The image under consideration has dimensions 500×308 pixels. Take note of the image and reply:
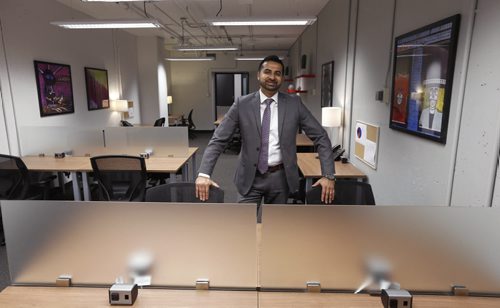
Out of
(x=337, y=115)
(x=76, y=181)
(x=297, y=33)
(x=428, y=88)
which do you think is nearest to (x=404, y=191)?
(x=428, y=88)

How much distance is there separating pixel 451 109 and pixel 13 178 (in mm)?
3706

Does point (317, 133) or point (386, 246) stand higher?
point (317, 133)

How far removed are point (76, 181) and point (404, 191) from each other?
3274 mm

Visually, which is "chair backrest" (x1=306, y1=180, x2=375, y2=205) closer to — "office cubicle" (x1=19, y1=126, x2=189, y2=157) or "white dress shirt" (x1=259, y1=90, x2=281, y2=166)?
"white dress shirt" (x1=259, y1=90, x2=281, y2=166)

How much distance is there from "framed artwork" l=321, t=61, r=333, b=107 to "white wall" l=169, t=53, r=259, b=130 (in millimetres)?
6382

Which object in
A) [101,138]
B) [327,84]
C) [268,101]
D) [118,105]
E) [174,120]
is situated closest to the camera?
[268,101]

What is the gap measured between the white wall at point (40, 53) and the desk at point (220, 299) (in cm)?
361

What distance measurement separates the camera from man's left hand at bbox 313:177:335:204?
1926 millimetres

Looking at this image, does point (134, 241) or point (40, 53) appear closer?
point (134, 241)

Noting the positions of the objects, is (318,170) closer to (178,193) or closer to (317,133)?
(317,133)

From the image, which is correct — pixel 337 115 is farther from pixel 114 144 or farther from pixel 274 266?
pixel 274 266

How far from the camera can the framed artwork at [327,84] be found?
4719mm

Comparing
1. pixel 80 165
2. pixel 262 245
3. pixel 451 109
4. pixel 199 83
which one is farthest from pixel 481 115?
pixel 199 83

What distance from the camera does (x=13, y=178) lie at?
123 inches
